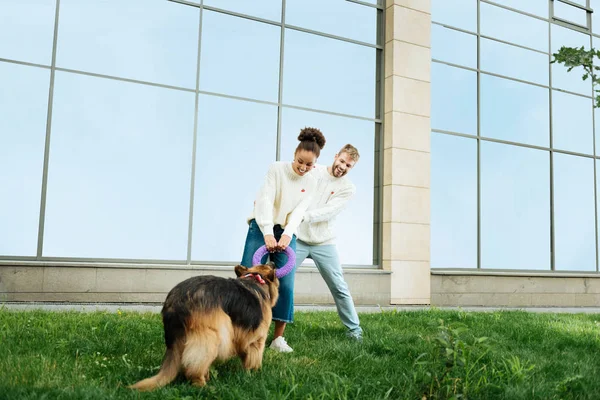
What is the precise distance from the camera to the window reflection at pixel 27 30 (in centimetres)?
962

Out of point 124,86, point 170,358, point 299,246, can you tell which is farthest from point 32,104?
point 170,358

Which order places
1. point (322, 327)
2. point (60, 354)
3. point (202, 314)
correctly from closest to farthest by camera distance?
point (202, 314) → point (60, 354) → point (322, 327)

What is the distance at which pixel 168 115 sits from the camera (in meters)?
10.7

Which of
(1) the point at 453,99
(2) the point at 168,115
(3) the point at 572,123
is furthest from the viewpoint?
(3) the point at 572,123

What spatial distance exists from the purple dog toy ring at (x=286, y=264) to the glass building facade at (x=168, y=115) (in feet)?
18.0

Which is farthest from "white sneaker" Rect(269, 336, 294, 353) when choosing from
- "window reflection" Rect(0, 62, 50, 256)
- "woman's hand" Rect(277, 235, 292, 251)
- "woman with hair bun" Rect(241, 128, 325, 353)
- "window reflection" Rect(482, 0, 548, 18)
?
"window reflection" Rect(482, 0, 548, 18)

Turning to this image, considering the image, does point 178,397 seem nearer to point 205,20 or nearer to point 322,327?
point 322,327

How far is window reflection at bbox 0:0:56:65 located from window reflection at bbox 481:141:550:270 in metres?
9.93

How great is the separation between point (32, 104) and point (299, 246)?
6.21 m

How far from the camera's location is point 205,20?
36.6ft

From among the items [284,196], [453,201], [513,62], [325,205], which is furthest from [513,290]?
[284,196]

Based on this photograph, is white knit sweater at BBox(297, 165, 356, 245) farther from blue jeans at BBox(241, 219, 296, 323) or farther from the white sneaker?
Answer: the white sneaker

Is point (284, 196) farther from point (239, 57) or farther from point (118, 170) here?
point (239, 57)

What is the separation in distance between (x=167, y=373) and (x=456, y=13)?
492 inches
